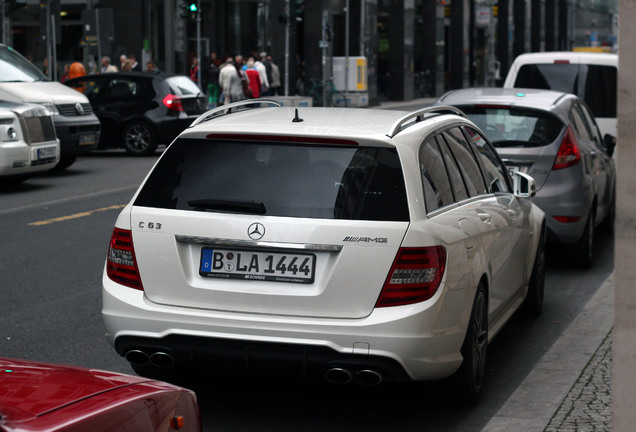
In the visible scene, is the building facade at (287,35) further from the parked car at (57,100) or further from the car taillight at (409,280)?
the car taillight at (409,280)

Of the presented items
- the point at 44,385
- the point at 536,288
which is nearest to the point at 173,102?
the point at 536,288

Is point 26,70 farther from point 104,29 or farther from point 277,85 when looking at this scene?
point 277,85

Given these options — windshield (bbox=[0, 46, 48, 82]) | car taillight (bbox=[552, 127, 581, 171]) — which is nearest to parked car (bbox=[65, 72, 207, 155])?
windshield (bbox=[0, 46, 48, 82])

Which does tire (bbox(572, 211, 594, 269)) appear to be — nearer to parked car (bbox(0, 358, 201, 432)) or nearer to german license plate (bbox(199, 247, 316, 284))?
german license plate (bbox(199, 247, 316, 284))

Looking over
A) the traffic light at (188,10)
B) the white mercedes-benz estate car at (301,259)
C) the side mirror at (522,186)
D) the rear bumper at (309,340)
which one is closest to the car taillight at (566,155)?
the side mirror at (522,186)

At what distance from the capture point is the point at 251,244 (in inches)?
202

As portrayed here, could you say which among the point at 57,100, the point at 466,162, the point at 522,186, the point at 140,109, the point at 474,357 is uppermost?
the point at 466,162

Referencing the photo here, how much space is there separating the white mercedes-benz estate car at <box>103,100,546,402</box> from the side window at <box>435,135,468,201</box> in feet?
0.61

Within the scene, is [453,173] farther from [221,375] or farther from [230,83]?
[230,83]

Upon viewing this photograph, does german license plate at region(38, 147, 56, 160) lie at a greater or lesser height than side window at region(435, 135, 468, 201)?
lesser

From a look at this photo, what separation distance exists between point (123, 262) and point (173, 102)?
1676cm

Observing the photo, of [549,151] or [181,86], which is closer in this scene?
[549,151]

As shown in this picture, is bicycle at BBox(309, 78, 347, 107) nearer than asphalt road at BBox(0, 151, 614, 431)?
No

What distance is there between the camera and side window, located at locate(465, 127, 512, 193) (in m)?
6.78
